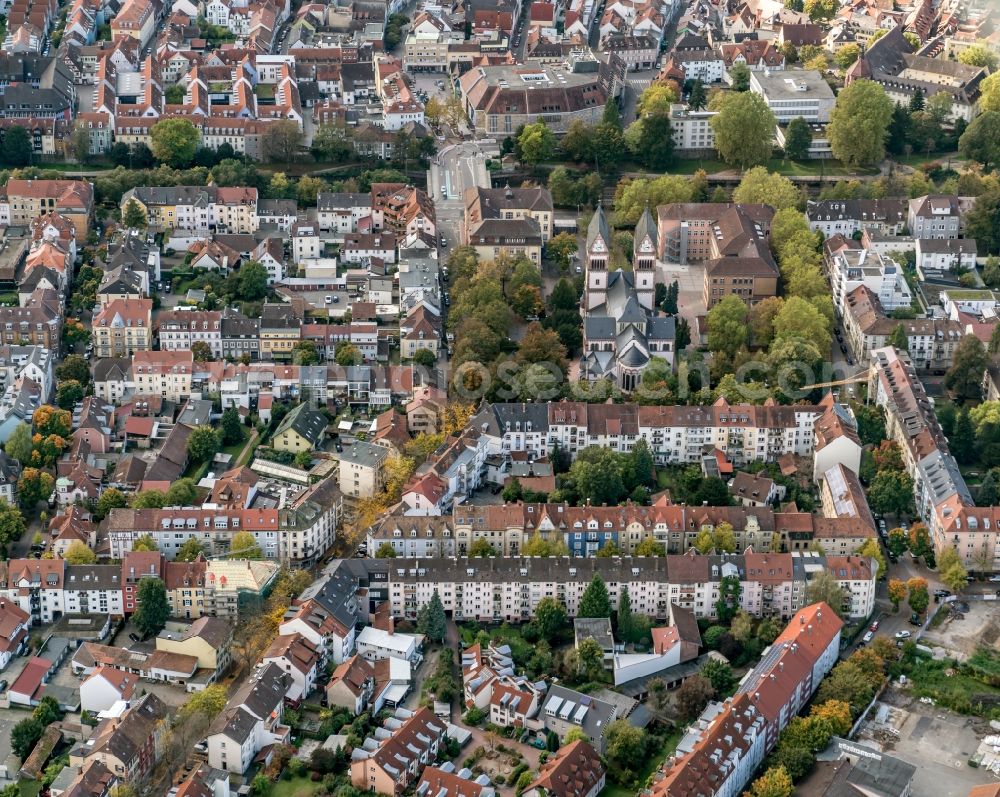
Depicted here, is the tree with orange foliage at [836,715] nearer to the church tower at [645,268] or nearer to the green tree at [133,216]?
the church tower at [645,268]

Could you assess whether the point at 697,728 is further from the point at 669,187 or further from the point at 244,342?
the point at 669,187

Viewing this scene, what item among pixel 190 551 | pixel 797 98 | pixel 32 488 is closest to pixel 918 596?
pixel 190 551

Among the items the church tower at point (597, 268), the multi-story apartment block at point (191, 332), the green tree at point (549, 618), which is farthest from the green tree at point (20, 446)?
the church tower at point (597, 268)

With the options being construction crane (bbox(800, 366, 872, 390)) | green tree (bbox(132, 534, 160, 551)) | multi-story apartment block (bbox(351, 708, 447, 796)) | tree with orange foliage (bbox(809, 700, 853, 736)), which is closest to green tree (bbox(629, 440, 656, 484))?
construction crane (bbox(800, 366, 872, 390))

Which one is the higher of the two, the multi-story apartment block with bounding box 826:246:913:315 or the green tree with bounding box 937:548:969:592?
the multi-story apartment block with bounding box 826:246:913:315

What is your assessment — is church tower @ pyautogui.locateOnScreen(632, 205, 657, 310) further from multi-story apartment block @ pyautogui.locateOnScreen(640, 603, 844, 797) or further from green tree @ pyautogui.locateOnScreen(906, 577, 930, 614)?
multi-story apartment block @ pyautogui.locateOnScreen(640, 603, 844, 797)

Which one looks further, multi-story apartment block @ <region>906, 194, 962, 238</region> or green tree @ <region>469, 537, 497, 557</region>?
multi-story apartment block @ <region>906, 194, 962, 238</region>

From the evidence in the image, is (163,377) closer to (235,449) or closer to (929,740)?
(235,449)
